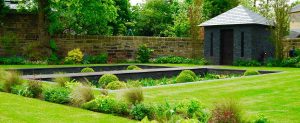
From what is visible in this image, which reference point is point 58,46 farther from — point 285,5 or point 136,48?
point 285,5

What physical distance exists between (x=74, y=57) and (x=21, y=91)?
40.7 feet

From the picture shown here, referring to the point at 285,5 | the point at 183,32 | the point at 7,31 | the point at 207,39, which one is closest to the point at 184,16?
the point at 183,32

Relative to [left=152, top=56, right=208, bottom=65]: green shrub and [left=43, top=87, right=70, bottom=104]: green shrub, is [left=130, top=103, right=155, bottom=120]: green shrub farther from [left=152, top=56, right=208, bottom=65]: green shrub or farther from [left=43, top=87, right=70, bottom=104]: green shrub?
[left=152, top=56, right=208, bottom=65]: green shrub

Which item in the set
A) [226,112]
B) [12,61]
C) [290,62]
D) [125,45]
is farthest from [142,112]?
[125,45]

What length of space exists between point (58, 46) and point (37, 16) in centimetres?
187

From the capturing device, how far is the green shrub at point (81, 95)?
7.84 metres

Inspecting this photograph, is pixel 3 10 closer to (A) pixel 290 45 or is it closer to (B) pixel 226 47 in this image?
(B) pixel 226 47

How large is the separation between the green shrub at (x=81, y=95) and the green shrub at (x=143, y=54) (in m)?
16.1

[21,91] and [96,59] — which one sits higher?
[96,59]

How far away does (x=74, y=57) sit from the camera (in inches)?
849

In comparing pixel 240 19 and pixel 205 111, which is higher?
pixel 240 19

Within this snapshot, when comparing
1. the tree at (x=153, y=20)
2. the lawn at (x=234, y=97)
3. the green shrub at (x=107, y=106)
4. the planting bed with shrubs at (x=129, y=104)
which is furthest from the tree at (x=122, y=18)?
the green shrub at (x=107, y=106)

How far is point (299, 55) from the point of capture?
69.2ft

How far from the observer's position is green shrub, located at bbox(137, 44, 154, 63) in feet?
79.1
